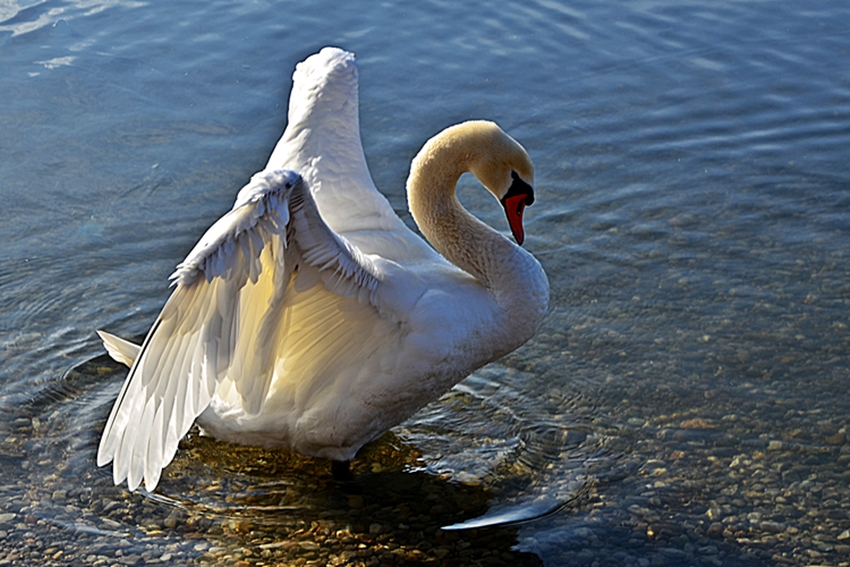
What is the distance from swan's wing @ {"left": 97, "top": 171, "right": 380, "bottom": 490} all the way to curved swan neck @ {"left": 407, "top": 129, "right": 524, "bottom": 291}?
2.32ft

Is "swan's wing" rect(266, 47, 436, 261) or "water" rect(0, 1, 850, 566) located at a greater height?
"swan's wing" rect(266, 47, 436, 261)

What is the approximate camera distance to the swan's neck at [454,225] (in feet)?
16.6

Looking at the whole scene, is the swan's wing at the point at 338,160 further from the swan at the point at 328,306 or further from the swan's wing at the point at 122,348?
the swan's wing at the point at 122,348

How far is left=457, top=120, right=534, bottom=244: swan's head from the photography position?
5.16 meters

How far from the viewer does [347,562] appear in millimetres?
4672

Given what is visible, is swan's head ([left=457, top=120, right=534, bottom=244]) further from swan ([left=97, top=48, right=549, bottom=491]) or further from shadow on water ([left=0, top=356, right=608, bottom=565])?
shadow on water ([left=0, top=356, right=608, bottom=565])

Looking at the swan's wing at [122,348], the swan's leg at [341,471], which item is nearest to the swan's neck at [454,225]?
the swan's leg at [341,471]

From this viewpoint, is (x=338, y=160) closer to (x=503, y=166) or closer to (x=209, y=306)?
(x=503, y=166)

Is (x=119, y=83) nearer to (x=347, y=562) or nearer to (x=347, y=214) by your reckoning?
(x=347, y=214)

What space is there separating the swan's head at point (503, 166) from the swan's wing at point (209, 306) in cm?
93

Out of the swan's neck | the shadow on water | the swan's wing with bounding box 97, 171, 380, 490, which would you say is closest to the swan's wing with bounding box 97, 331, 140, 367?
the shadow on water

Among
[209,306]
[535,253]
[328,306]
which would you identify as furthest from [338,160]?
[535,253]

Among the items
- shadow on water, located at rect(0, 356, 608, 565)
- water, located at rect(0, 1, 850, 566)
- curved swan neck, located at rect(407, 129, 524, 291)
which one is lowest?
shadow on water, located at rect(0, 356, 608, 565)

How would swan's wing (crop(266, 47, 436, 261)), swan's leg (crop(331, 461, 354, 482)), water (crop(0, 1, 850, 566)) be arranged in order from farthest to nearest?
swan's wing (crop(266, 47, 436, 261)) → swan's leg (crop(331, 461, 354, 482)) → water (crop(0, 1, 850, 566))
